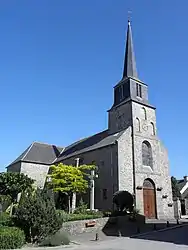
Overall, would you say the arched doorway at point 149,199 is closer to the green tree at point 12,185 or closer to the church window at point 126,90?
the church window at point 126,90

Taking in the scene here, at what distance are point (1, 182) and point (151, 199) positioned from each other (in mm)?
17887

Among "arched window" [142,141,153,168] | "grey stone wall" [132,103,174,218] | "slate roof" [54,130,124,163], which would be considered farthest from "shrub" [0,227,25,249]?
"arched window" [142,141,153,168]

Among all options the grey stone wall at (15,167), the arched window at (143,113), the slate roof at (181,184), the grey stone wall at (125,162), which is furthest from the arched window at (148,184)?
the slate roof at (181,184)

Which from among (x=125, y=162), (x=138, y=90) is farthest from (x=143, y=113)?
(x=125, y=162)

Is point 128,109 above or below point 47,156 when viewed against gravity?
above

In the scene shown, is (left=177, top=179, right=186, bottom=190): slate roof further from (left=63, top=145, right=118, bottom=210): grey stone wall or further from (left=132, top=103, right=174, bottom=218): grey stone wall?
(left=63, top=145, right=118, bottom=210): grey stone wall

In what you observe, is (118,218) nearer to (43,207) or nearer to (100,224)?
(100,224)

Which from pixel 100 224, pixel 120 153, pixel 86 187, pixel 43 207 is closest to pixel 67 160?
pixel 86 187

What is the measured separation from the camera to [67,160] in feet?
118

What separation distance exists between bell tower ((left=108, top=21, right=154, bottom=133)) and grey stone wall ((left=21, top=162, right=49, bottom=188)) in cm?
1229

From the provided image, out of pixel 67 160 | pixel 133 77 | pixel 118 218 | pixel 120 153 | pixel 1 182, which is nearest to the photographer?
pixel 118 218

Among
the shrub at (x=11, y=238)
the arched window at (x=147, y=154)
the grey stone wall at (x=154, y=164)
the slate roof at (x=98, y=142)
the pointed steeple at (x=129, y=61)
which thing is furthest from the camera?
the pointed steeple at (x=129, y=61)

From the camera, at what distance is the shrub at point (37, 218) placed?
12828 millimetres

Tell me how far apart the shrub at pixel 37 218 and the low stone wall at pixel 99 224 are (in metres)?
3.75
